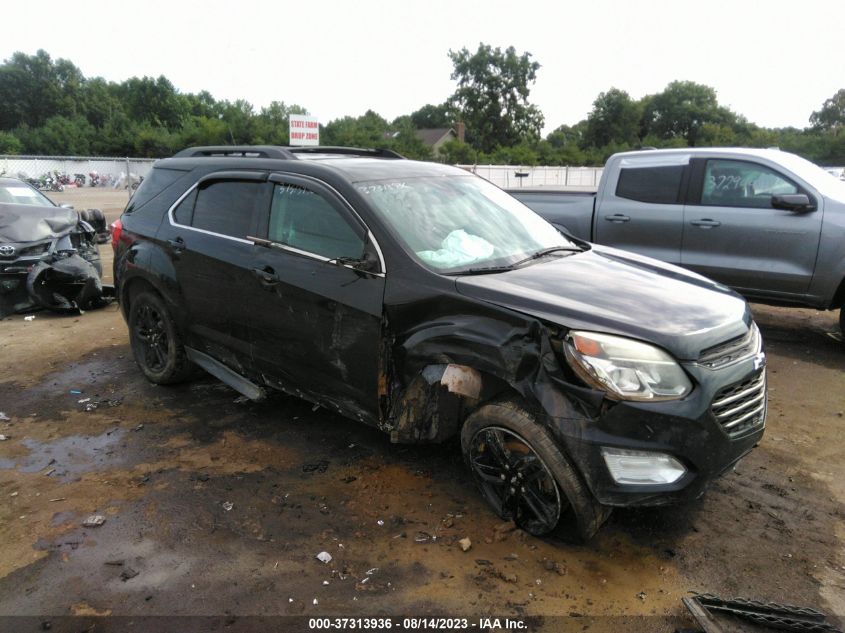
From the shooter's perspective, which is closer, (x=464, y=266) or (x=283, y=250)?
(x=464, y=266)

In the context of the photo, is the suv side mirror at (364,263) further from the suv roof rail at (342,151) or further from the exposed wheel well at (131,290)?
the exposed wheel well at (131,290)

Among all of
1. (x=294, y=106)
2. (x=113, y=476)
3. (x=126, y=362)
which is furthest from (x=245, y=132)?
(x=113, y=476)

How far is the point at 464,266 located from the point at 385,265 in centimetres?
43

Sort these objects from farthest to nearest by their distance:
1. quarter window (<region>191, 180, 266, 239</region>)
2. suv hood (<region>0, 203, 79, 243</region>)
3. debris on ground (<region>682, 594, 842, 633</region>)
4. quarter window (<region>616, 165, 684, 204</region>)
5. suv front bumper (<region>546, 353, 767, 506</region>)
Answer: suv hood (<region>0, 203, 79, 243</region>) → quarter window (<region>616, 165, 684, 204</region>) → quarter window (<region>191, 180, 266, 239</region>) → suv front bumper (<region>546, 353, 767, 506</region>) → debris on ground (<region>682, 594, 842, 633</region>)

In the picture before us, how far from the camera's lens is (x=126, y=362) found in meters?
5.85

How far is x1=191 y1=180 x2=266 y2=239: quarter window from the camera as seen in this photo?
4.07m

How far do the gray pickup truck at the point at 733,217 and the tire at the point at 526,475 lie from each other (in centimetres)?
420

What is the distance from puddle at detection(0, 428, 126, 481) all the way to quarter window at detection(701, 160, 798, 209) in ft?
19.6

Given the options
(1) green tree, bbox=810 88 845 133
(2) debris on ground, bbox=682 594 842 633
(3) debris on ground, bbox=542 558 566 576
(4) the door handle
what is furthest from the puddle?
(1) green tree, bbox=810 88 845 133

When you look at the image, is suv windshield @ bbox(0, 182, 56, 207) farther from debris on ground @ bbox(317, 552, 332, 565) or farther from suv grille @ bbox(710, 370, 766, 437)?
suv grille @ bbox(710, 370, 766, 437)

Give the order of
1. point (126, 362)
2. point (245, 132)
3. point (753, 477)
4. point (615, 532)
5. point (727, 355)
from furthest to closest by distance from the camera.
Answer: point (245, 132)
point (126, 362)
point (753, 477)
point (615, 532)
point (727, 355)

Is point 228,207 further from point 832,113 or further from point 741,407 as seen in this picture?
point 832,113

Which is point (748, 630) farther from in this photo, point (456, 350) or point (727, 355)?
point (456, 350)

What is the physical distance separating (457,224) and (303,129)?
38.8ft
